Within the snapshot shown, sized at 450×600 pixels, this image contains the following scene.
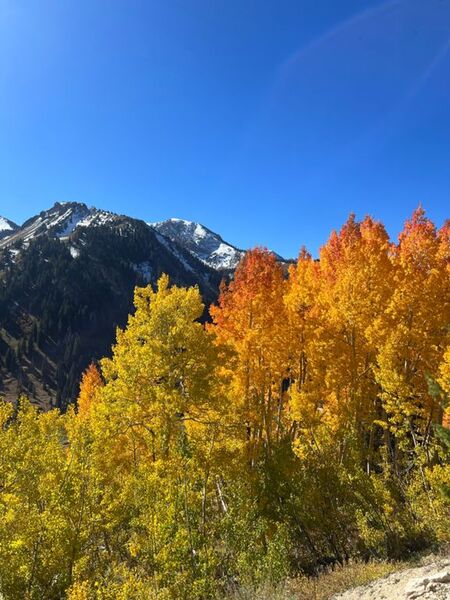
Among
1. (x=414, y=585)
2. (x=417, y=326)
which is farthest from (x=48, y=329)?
(x=414, y=585)

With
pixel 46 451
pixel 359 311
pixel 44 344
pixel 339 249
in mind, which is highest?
pixel 44 344

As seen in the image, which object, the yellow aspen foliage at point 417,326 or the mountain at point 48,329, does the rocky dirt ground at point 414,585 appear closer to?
the yellow aspen foliage at point 417,326

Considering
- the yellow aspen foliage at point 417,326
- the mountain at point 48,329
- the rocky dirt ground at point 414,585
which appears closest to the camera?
the rocky dirt ground at point 414,585

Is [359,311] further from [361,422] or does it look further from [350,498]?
[350,498]

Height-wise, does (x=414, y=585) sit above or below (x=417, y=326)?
below

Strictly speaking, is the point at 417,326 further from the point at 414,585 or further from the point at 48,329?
the point at 48,329

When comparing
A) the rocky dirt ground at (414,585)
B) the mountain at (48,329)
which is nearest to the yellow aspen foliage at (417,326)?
the rocky dirt ground at (414,585)

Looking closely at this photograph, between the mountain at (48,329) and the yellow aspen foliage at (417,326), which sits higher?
the mountain at (48,329)

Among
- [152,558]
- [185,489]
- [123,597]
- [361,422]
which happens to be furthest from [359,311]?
[123,597]

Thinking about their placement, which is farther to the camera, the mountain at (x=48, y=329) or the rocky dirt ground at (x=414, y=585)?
the mountain at (x=48, y=329)

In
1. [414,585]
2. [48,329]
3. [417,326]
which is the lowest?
[414,585]

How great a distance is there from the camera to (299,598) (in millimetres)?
9250

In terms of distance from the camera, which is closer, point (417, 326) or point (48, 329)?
point (417, 326)

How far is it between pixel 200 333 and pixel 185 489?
6.09 metres
